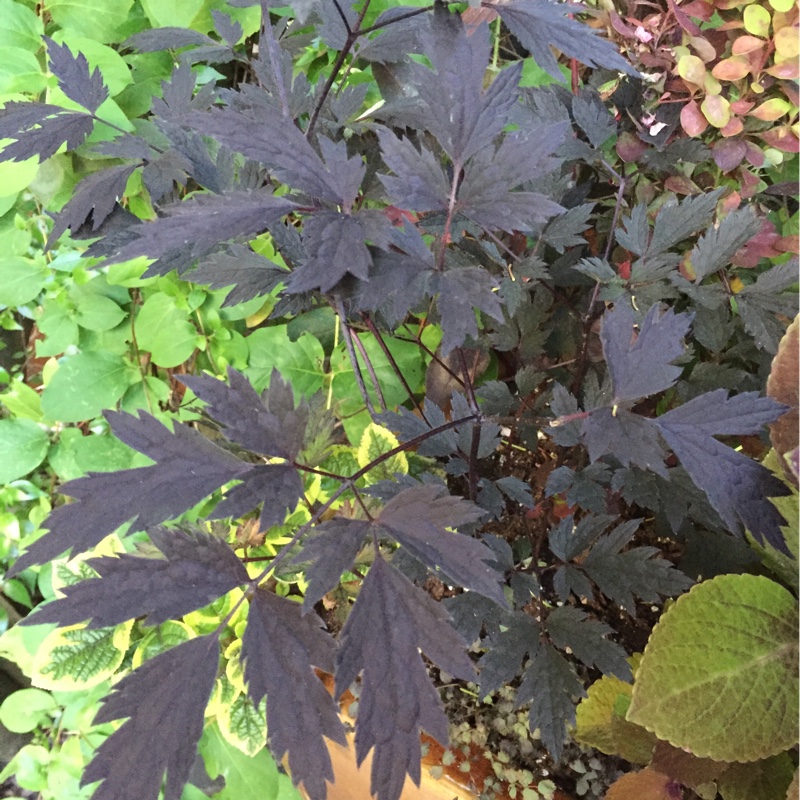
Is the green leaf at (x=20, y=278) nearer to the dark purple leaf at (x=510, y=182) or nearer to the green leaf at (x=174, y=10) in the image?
the green leaf at (x=174, y=10)

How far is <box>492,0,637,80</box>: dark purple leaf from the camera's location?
434 millimetres

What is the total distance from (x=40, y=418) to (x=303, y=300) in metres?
0.80

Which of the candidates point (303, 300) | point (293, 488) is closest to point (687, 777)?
point (293, 488)

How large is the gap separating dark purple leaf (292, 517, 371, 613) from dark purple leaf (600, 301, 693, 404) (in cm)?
22

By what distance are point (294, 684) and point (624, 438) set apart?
0.28 meters

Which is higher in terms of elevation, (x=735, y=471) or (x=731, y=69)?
(x=731, y=69)

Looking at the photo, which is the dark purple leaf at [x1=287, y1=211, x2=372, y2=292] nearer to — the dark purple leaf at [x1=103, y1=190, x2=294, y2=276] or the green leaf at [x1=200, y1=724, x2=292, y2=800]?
the dark purple leaf at [x1=103, y1=190, x2=294, y2=276]

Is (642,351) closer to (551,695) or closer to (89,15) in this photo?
(551,695)

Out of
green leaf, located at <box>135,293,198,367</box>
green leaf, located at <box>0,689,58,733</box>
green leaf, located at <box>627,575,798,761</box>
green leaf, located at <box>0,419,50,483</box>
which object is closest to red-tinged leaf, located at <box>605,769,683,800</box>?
green leaf, located at <box>627,575,798,761</box>

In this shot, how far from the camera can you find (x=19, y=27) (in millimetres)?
856

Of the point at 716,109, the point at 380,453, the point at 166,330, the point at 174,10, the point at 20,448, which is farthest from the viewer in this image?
the point at 20,448

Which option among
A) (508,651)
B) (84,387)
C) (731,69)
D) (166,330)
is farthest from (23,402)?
(731,69)

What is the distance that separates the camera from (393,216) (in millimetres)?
691

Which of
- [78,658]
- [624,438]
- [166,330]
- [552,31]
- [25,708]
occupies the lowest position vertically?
[25,708]
